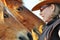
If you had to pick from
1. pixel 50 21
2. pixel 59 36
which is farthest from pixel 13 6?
pixel 59 36

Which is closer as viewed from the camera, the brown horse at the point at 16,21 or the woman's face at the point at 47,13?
the woman's face at the point at 47,13

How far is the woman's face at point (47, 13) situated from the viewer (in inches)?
96.9

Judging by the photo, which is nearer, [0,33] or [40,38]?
[40,38]

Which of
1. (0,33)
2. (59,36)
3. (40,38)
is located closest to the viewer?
(59,36)

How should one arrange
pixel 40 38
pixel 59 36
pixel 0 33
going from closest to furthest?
pixel 59 36 < pixel 40 38 < pixel 0 33

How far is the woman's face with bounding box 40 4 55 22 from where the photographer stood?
2.46m

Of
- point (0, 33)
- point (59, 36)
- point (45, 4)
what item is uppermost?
point (45, 4)

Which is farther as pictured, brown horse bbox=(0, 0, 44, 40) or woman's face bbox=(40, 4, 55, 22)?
brown horse bbox=(0, 0, 44, 40)

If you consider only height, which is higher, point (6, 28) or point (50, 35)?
point (6, 28)

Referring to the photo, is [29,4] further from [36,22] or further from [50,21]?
[50,21]

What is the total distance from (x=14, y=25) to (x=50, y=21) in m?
0.43

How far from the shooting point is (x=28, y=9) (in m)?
2.67

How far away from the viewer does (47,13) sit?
2.51 metres

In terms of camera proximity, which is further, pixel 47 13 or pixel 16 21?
pixel 16 21
